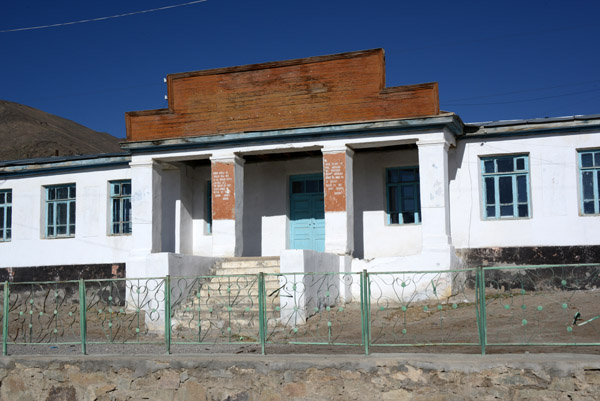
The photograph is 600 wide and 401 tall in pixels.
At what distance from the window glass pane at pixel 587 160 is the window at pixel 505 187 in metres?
1.11

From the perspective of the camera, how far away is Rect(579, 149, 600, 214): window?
13867mm

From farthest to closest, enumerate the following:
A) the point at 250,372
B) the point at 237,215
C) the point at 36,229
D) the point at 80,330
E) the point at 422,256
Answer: the point at 36,229 < the point at 237,215 < the point at 422,256 < the point at 80,330 < the point at 250,372

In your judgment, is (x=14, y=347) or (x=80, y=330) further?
(x=14, y=347)

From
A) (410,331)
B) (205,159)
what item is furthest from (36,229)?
(410,331)

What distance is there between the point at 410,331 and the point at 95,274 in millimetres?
9991

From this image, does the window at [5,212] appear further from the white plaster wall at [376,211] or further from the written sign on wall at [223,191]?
the white plaster wall at [376,211]

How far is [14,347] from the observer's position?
1000 centimetres

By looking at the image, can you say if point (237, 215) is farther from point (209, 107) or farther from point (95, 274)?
point (95, 274)

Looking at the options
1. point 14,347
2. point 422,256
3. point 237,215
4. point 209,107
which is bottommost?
point 14,347

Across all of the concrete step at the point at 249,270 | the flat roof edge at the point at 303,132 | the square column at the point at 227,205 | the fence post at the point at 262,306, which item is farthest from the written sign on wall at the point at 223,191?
the fence post at the point at 262,306

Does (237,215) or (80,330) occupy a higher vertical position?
(237,215)

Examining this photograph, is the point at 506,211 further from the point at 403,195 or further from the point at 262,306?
the point at 262,306

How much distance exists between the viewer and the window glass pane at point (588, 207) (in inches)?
547

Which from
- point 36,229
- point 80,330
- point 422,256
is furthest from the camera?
point 36,229
